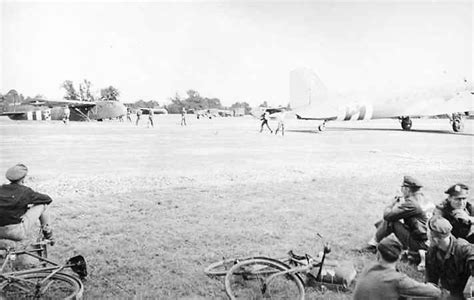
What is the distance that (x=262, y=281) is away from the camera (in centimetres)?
423

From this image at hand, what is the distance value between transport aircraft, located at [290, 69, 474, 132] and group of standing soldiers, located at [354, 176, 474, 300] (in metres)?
20.3

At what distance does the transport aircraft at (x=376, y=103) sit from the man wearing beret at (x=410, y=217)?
66.4 feet

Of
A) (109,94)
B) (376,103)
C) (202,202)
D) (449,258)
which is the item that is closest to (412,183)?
(449,258)

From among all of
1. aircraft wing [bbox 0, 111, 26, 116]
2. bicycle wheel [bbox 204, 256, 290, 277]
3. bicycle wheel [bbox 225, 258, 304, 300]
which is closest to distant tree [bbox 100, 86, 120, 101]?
aircraft wing [bbox 0, 111, 26, 116]

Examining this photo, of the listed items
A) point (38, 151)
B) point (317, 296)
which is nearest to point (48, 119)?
point (38, 151)

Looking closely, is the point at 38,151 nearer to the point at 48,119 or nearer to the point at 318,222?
the point at 318,222

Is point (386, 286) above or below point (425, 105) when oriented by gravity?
below

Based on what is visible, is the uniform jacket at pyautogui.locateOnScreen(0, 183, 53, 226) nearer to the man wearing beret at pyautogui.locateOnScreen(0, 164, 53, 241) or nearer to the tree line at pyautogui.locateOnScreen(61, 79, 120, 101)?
the man wearing beret at pyautogui.locateOnScreen(0, 164, 53, 241)

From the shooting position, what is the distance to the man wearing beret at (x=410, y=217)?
4.78 m

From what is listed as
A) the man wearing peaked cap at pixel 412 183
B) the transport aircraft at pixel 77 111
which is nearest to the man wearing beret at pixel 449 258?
the man wearing peaked cap at pixel 412 183

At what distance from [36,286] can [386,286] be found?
135 inches

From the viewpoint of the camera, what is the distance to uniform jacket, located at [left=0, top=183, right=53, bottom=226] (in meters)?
4.46

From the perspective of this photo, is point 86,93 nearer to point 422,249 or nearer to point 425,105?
point 425,105

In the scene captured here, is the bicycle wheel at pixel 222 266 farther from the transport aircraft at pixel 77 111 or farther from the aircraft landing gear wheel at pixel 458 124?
the transport aircraft at pixel 77 111
